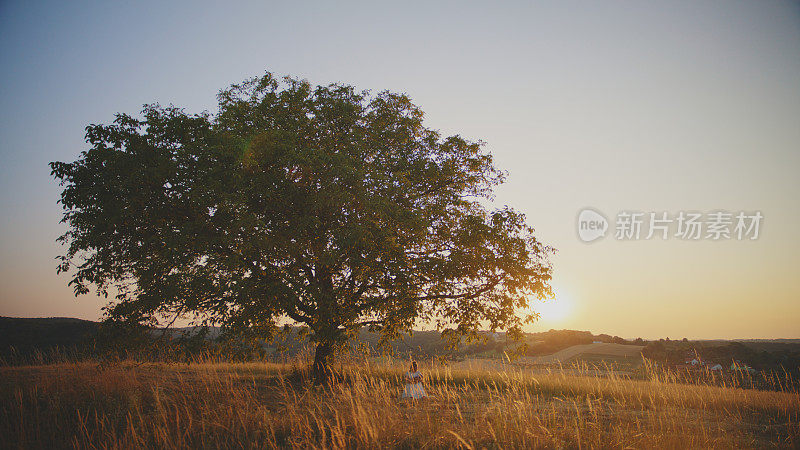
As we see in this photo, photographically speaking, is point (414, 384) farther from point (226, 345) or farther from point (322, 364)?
point (226, 345)

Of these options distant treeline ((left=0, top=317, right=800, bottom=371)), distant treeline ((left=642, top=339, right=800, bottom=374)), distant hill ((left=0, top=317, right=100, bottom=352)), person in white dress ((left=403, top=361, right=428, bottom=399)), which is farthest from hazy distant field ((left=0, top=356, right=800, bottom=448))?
distant hill ((left=0, top=317, right=100, bottom=352))

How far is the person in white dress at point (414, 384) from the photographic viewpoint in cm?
1029

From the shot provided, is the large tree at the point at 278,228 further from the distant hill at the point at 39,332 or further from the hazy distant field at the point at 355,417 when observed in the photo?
the distant hill at the point at 39,332

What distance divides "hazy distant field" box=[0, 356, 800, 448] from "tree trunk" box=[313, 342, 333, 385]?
74cm

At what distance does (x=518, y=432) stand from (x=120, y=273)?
37.7ft

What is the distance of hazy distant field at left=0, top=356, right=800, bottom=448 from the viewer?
5.54m

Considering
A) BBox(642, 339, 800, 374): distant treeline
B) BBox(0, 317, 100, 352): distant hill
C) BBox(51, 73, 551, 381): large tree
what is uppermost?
BBox(51, 73, 551, 381): large tree

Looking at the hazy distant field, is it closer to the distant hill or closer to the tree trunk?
the tree trunk

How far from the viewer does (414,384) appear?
416 inches

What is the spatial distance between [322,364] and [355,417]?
8.80m

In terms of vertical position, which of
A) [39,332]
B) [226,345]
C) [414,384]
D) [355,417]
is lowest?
[39,332]

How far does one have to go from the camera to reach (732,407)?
11547mm

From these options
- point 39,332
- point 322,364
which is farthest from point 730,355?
point 39,332

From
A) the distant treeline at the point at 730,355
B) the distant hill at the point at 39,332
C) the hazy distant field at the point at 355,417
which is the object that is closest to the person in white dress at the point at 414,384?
the hazy distant field at the point at 355,417
